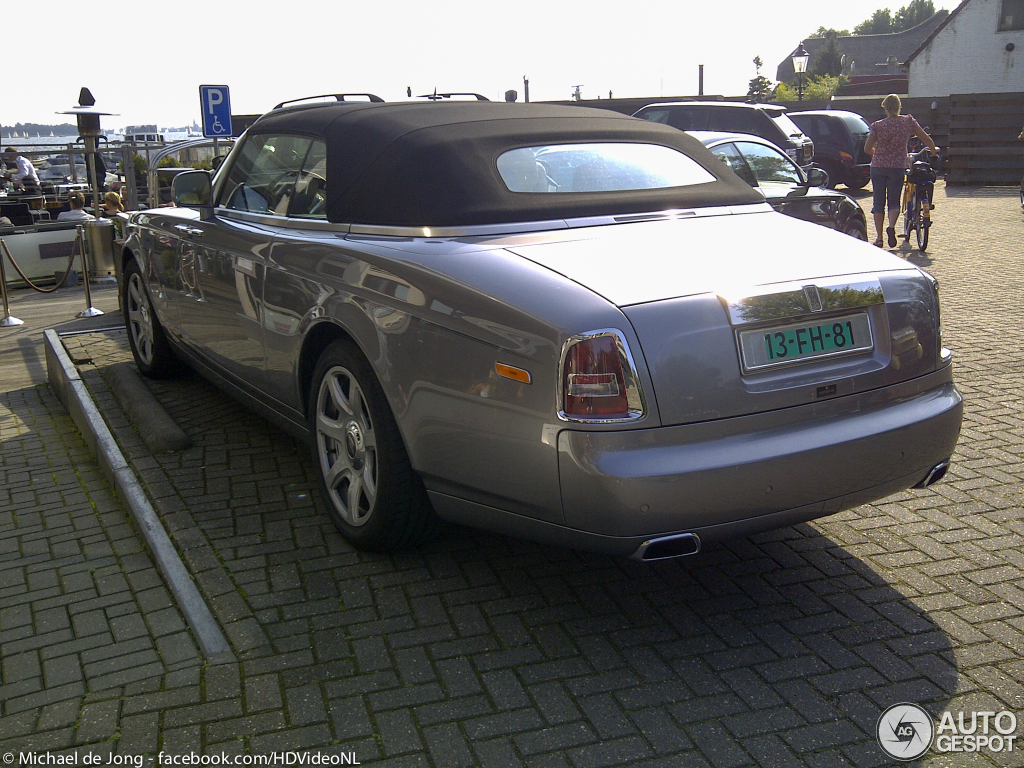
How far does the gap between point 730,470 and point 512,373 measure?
0.71 metres

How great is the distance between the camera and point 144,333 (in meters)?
6.94

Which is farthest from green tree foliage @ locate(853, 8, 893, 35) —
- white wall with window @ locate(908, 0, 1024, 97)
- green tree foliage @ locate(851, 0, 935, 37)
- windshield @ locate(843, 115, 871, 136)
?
windshield @ locate(843, 115, 871, 136)

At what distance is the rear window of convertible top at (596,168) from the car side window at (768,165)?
5.47m

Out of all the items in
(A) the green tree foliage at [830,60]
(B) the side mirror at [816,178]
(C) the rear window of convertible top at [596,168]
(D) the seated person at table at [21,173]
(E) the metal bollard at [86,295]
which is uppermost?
(A) the green tree foliage at [830,60]

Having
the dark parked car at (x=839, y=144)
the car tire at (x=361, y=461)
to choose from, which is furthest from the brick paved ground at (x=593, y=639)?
the dark parked car at (x=839, y=144)

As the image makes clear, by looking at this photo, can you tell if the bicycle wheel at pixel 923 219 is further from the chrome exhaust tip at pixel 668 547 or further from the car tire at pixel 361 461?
the chrome exhaust tip at pixel 668 547

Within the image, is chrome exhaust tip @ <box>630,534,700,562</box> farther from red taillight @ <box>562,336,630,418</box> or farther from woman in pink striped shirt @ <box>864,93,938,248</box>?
woman in pink striped shirt @ <box>864,93,938,248</box>

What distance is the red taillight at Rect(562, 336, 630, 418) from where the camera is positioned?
303 cm

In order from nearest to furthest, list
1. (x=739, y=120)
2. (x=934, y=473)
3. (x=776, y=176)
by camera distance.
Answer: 1. (x=934, y=473)
2. (x=776, y=176)
3. (x=739, y=120)

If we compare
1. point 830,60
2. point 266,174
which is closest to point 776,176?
point 266,174

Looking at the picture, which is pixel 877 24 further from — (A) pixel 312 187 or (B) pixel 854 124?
(A) pixel 312 187

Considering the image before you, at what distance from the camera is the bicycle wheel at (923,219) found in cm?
1369

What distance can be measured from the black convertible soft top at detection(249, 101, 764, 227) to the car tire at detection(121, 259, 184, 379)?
2400 millimetres

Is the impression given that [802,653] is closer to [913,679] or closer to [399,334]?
[913,679]
